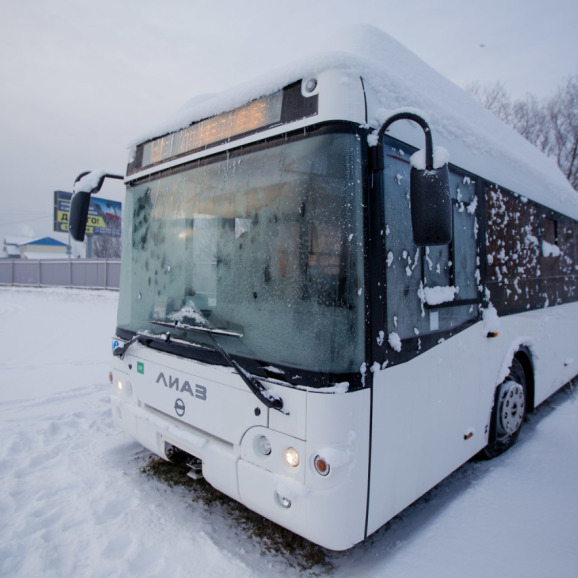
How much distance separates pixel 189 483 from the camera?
326 centimetres

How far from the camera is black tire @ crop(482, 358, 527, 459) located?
3.50 meters

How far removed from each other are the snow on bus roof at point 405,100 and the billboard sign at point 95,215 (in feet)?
98.8

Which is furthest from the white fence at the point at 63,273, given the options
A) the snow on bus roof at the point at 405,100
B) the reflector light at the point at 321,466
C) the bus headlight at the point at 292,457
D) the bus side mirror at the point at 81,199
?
the reflector light at the point at 321,466

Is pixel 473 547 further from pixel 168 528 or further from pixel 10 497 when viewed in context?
pixel 10 497

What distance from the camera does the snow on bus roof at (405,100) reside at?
220 cm

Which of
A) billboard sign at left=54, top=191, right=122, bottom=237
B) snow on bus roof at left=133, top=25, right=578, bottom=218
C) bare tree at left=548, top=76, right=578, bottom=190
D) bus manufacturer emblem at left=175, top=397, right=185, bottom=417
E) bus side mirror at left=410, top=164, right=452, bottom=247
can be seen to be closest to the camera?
bus side mirror at left=410, top=164, right=452, bottom=247

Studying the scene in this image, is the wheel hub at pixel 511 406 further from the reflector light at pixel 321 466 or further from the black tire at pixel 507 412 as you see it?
the reflector light at pixel 321 466

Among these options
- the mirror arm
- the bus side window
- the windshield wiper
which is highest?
the mirror arm

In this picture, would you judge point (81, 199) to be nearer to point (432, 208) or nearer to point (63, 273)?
point (432, 208)

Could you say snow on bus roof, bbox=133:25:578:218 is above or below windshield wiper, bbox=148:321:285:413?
above

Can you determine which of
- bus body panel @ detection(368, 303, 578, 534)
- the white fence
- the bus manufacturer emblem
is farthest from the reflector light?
the white fence

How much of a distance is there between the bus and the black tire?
4 cm

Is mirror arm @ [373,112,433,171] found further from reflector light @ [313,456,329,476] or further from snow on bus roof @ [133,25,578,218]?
reflector light @ [313,456,329,476]

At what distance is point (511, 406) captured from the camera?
367 cm
